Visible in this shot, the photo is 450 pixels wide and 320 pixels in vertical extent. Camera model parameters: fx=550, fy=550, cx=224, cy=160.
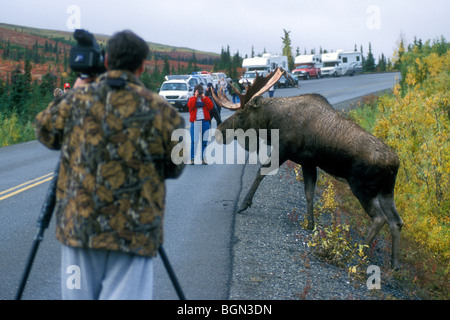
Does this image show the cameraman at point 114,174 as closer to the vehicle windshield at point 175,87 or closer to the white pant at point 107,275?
the white pant at point 107,275

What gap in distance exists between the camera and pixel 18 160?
14.7m

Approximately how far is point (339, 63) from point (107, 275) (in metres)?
67.4

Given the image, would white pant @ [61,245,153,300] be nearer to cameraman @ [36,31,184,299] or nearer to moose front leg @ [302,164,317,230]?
cameraman @ [36,31,184,299]

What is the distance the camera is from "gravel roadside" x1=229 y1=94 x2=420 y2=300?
18.2 ft

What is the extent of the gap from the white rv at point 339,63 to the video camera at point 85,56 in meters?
66.0

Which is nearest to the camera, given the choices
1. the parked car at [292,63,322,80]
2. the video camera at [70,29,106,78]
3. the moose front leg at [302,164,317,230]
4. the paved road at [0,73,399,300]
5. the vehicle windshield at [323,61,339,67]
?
the video camera at [70,29,106,78]

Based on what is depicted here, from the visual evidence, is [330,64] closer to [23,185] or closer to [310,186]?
[23,185]

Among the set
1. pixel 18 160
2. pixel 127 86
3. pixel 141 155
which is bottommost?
pixel 18 160

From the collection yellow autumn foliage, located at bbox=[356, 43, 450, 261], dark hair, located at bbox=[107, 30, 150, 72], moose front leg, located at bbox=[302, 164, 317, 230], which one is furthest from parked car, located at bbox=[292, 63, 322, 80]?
dark hair, located at bbox=[107, 30, 150, 72]

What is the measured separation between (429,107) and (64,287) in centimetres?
1210

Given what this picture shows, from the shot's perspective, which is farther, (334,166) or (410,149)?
(410,149)

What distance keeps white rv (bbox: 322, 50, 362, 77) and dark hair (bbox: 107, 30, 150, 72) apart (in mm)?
66210

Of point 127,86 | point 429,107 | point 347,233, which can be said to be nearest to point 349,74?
point 429,107
